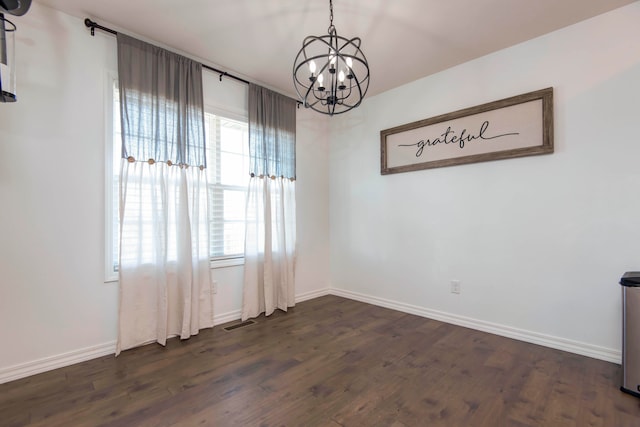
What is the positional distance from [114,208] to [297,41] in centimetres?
221

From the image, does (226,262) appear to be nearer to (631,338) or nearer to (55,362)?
(55,362)

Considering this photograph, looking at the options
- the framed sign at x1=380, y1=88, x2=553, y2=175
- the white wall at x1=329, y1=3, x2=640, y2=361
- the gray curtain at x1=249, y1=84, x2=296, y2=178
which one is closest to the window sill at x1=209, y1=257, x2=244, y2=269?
the gray curtain at x1=249, y1=84, x2=296, y2=178

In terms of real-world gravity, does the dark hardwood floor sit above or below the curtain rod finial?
below

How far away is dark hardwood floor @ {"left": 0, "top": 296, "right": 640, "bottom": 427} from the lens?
1696mm

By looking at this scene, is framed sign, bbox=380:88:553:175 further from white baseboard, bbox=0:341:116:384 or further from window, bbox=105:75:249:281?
white baseboard, bbox=0:341:116:384

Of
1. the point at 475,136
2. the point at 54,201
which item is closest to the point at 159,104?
the point at 54,201

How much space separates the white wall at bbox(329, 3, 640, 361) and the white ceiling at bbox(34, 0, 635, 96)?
267mm

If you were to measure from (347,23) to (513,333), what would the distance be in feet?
10.4

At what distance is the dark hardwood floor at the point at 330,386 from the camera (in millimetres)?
1696

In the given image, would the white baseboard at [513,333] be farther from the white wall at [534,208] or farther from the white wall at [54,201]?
the white wall at [54,201]

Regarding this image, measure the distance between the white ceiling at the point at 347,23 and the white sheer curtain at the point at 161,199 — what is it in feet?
0.86

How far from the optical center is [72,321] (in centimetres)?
232

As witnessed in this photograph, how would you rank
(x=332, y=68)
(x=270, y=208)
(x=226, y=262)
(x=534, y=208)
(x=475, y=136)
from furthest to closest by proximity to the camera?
(x=270, y=208) → (x=226, y=262) → (x=475, y=136) → (x=534, y=208) → (x=332, y=68)

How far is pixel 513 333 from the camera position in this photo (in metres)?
2.75
